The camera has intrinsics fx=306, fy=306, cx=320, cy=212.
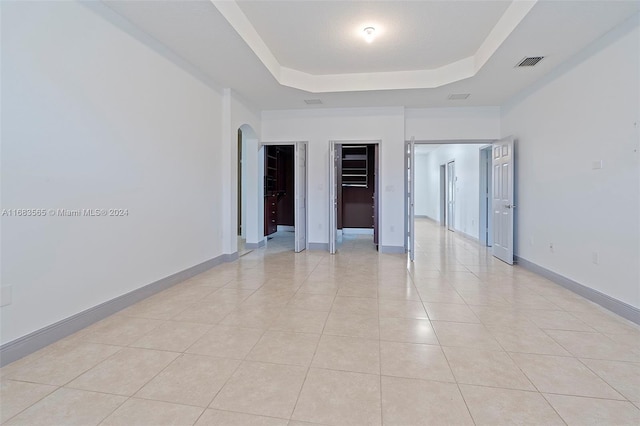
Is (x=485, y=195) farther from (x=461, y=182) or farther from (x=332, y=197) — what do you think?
(x=332, y=197)

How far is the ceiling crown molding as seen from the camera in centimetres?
322

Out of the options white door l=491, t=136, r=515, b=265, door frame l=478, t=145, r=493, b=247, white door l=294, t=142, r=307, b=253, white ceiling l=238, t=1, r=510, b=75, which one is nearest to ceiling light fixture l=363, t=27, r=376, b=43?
white ceiling l=238, t=1, r=510, b=75

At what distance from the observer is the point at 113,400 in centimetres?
167

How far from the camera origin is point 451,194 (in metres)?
9.80

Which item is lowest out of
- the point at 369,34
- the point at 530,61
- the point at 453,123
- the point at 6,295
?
the point at 6,295

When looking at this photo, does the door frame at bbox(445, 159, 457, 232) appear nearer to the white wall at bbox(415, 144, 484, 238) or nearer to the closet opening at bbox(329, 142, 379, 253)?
the white wall at bbox(415, 144, 484, 238)

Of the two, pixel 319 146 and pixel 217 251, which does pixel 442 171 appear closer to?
pixel 319 146

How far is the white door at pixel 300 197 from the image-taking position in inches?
241

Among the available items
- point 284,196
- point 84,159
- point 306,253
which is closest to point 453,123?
point 306,253

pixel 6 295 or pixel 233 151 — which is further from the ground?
pixel 233 151

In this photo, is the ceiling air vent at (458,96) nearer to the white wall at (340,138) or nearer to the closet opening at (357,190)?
the white wall at (340,138)

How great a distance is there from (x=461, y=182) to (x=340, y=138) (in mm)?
4399

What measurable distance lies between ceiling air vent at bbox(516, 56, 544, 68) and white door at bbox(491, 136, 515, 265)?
139 cm

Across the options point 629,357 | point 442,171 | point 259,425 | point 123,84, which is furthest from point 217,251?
point 442,171
